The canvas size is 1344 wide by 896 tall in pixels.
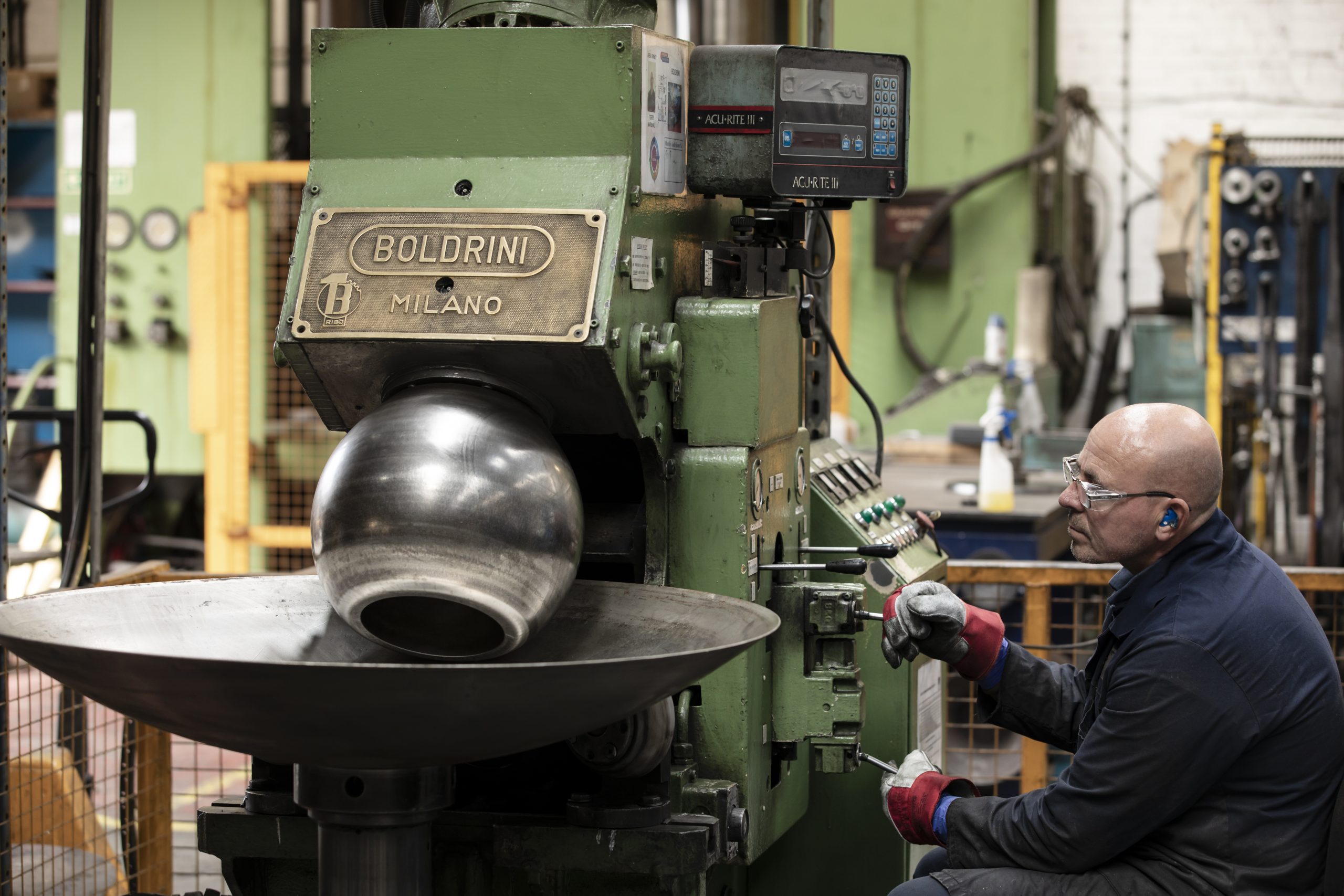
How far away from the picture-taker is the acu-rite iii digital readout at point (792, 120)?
7.30 feet

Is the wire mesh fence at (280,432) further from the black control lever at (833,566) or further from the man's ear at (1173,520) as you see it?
the man's ear at (1173,520)

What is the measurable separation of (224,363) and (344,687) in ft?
17.4

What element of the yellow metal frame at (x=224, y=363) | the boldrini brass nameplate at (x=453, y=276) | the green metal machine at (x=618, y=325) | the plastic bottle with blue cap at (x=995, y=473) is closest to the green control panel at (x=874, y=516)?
the green metal machine at (x=618, y=325)

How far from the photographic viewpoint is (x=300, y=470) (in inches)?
259

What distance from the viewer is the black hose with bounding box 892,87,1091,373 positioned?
23.7 ft

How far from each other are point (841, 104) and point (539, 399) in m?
0.72

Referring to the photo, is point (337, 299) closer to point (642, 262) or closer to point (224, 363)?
point (642, 262)

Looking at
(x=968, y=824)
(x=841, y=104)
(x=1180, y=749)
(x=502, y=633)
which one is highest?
(x=841, y=104)

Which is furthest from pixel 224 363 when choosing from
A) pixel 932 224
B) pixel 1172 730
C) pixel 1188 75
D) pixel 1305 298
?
pixel 1188 75

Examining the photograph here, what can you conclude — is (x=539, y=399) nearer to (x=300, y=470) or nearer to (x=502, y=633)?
(x=502, y=633)

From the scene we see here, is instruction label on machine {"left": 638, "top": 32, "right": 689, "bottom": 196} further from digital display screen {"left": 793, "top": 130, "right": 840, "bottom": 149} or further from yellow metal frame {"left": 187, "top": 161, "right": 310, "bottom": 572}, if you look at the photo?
yellow metal frame {"left": 187, "top": 161, "right": 310, "bottom": 572}

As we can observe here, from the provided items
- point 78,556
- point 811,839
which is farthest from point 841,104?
point 78,556

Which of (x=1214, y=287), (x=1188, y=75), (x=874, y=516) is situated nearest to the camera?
(x=874, y=516)

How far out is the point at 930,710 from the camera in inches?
112
